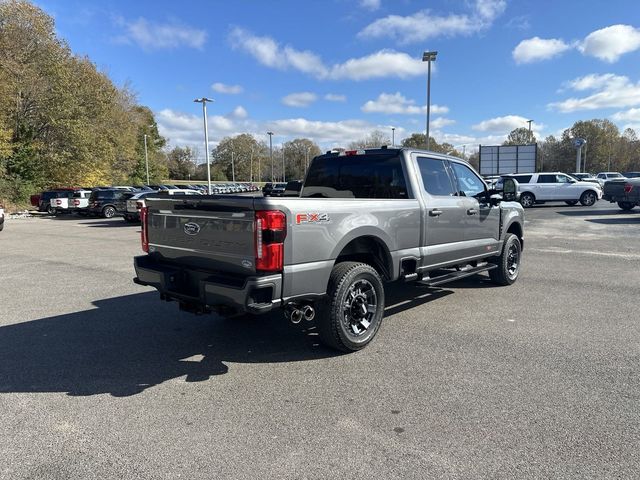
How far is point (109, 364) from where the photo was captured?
441cm

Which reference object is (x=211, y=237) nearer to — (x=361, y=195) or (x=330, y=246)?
(x=330, y=246)

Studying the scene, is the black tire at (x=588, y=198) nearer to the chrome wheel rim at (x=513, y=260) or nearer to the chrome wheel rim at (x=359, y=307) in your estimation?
the chrome wheel rim at (x=513, y=260)

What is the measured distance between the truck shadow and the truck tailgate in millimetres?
946

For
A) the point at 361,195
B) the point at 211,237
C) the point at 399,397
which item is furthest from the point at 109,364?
the point at 361,195

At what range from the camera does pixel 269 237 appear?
12.5 ft

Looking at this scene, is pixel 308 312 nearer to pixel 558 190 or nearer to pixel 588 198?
pixel 558 190

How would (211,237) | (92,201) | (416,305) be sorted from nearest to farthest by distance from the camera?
(211,237)
(416,305)
(92,201)

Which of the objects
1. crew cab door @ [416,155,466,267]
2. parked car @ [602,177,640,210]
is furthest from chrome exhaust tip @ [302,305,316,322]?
parked car @ [602,177,640,210]

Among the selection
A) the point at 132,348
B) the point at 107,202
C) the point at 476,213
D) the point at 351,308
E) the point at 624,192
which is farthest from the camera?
the point at 107,202

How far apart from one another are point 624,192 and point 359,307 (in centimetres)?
2157

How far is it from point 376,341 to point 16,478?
3.29m

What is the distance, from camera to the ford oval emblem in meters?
4.38

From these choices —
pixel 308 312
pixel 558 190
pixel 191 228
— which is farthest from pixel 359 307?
pixel 558 190

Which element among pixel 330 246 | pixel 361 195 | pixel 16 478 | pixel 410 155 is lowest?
pixel 16 478
